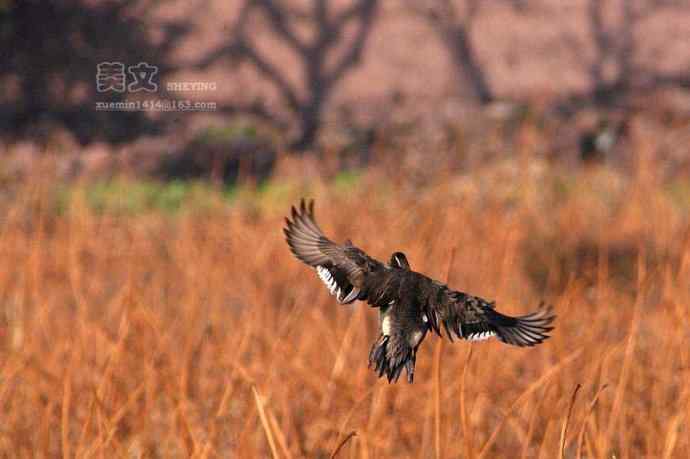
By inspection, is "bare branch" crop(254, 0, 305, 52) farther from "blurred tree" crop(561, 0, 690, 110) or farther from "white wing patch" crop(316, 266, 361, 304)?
"white wing patch" crop(316, 266, 361, 304)

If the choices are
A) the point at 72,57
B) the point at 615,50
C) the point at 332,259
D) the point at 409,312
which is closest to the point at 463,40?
the point at 615,50

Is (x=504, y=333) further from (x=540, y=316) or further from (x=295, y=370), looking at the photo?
(x=295, y=370)

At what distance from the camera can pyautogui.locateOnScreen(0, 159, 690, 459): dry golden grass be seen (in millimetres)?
1774

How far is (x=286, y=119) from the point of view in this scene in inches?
346

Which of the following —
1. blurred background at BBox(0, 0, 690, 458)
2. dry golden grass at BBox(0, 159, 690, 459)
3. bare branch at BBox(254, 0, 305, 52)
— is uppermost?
bare branch at BBox(254, 0, 305, 52)

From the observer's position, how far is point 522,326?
30.9 inches

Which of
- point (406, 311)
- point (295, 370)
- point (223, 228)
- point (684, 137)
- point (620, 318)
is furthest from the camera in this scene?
point (684, 137)

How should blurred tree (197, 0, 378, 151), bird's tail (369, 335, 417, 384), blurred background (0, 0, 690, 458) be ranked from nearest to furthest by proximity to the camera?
bird's tail (369, 335, 417, 384)
blurred background (0, 0, 690, 458)
blurred tree (197, 0, 378, 151)

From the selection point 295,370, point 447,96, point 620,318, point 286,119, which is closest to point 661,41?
point 447,96

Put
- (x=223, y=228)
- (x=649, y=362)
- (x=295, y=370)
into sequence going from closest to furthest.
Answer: (x=295, y=370) < (x=649, y=362) < (x=223, y=228)

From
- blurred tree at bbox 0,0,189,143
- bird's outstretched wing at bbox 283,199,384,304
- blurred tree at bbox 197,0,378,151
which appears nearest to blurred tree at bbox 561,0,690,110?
blurred tree at bbox 197,0,378,151

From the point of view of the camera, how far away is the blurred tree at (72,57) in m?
8.50

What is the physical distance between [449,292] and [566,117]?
8078mm

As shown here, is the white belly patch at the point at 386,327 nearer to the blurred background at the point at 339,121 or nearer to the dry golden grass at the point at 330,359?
the dry golden grass at the point at 330,359
